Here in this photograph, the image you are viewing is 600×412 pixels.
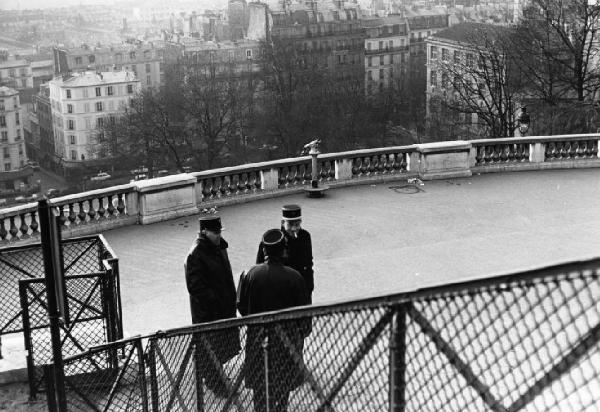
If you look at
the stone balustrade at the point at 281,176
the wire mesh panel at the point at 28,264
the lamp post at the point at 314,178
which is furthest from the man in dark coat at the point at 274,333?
the lamp post at the point at 314,178

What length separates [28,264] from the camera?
39.0 feet

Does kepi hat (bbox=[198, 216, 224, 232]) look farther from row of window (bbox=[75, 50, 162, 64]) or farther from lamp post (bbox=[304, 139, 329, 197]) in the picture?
row of window (bbox=[75, 50, 162, 64])

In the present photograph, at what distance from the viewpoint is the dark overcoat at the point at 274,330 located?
4.32m

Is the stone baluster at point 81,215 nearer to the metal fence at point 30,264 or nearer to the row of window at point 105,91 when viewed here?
the metal fence at point 30,264

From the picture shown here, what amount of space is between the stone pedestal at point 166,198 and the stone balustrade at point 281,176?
0.02 meters

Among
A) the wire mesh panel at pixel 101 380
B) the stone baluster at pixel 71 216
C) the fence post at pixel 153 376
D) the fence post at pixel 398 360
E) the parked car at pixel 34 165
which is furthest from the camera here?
the parked car at pixel 34 165

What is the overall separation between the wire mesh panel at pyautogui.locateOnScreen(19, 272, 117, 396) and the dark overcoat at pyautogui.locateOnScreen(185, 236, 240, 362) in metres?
1.08

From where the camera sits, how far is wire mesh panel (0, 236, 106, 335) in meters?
10.2

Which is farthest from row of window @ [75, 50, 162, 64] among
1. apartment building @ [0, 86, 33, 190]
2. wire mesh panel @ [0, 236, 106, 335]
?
wire mesh panel @ [0, 236, 106, 335]

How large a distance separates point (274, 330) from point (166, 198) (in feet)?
38.2

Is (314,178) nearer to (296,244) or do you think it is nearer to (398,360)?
(296,244)

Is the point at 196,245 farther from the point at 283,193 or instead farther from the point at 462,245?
the point at 283,193

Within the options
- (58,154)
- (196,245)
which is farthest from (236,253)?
(58,154)

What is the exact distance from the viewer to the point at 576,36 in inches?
1703
